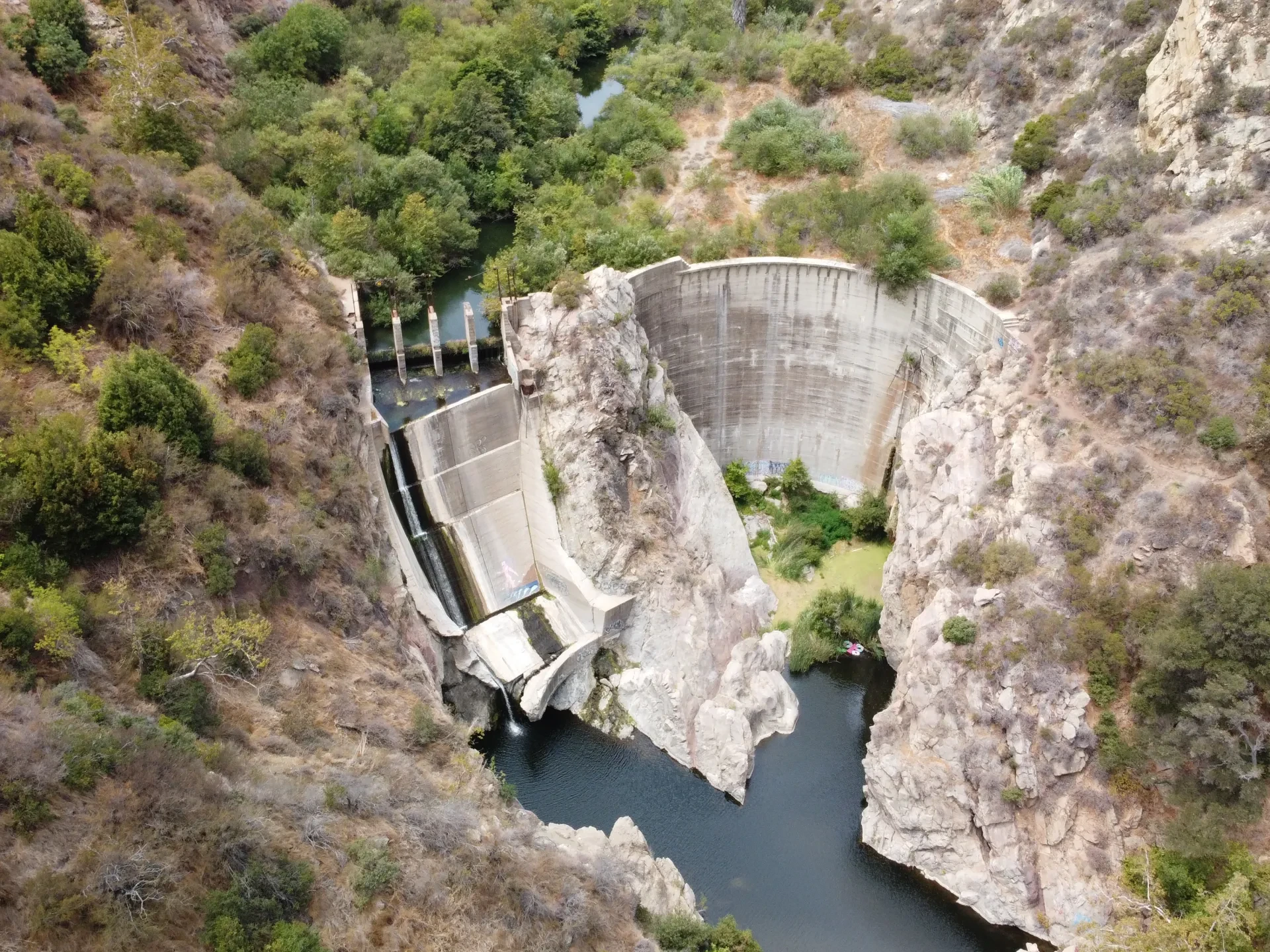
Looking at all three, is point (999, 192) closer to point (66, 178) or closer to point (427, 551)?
point (427, 551)

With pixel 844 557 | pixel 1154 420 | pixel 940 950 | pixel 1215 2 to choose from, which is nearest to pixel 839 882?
pixel 940 950

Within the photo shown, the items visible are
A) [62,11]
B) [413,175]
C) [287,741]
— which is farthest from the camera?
[413,175]

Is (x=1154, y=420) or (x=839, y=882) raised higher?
(x=1154, y=420)

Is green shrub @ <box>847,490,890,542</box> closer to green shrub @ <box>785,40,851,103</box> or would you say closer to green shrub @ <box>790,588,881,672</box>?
green shrub @ <box>790,588,881,672</box>

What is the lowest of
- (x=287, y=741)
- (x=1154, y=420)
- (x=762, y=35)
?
(x=287, y=741)

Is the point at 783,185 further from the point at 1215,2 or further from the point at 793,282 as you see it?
the point at 1215,2

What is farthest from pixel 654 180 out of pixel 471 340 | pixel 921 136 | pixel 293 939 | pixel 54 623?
pixel 293 939
